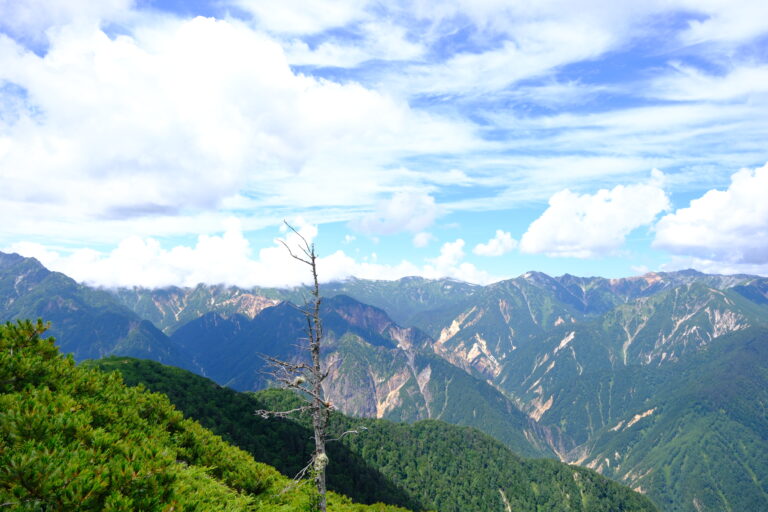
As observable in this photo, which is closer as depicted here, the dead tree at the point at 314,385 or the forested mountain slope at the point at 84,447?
the forested mountain slope at the point at 84,447

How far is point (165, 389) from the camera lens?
143 meters

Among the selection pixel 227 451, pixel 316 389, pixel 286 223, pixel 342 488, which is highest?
pixel 286 223

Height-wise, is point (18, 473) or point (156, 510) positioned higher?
point (18, 473)

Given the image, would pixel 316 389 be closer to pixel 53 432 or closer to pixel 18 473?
pixel 53 432

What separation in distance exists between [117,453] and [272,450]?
13857 cm

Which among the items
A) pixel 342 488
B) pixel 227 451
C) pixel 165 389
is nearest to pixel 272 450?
pixel 342 488

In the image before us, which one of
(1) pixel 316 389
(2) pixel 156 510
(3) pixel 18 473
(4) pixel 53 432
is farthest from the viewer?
(1) pixel 316 389

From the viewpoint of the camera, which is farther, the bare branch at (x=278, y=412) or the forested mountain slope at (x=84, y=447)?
the bare branch at (x=278, y=412)

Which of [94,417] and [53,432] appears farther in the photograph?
[94,417]

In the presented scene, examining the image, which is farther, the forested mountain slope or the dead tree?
the dead tree

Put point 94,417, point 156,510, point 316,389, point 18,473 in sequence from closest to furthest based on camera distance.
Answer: point 18,473 → point 156,510 → point 94,417 → point 316,389

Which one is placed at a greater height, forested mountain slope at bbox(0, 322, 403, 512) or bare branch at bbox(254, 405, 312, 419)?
forested mountain slope at bbox(0, 322, 403, 512)

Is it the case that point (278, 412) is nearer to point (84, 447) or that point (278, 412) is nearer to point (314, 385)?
point (314, 385)

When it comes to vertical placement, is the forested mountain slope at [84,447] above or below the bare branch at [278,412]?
above
